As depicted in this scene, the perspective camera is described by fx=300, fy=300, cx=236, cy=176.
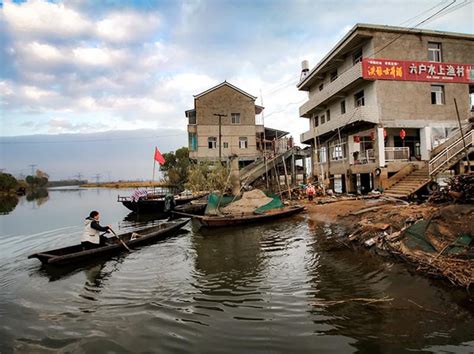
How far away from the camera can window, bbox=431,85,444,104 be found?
21.8 meters

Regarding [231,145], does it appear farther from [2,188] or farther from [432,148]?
[2,188]

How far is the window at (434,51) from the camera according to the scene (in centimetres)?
2175

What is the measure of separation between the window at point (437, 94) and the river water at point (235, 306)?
56.1ft

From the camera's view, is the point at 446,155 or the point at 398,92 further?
the point at 398,92

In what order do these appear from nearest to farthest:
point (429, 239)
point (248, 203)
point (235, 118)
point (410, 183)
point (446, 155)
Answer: point (429, 239) < point (446, 155) < point (248, 203) < point (410, 183) < point (235, 118)

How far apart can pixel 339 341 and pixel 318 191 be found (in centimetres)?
1937

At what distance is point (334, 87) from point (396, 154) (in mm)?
7143

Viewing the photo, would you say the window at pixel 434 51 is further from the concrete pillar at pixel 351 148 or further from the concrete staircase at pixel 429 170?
the concrete pillar at pixel 351 148

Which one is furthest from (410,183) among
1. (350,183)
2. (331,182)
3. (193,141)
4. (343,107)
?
(193,141)

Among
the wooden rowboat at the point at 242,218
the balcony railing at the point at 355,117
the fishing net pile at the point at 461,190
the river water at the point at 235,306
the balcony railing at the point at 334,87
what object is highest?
the balcony railing at the point at 334,87

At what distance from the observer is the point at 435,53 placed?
22.0 metres

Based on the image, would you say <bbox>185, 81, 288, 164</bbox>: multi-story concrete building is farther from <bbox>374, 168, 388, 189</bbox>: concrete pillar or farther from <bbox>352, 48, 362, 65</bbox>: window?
<bbox>374, 168, 388, 189</bbox>: concrete pillar

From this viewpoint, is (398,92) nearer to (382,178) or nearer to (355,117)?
(355,117)

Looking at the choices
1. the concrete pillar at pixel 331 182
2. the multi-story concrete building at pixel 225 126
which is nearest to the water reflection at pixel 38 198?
the multi-story concrete building at pixel 225 126
